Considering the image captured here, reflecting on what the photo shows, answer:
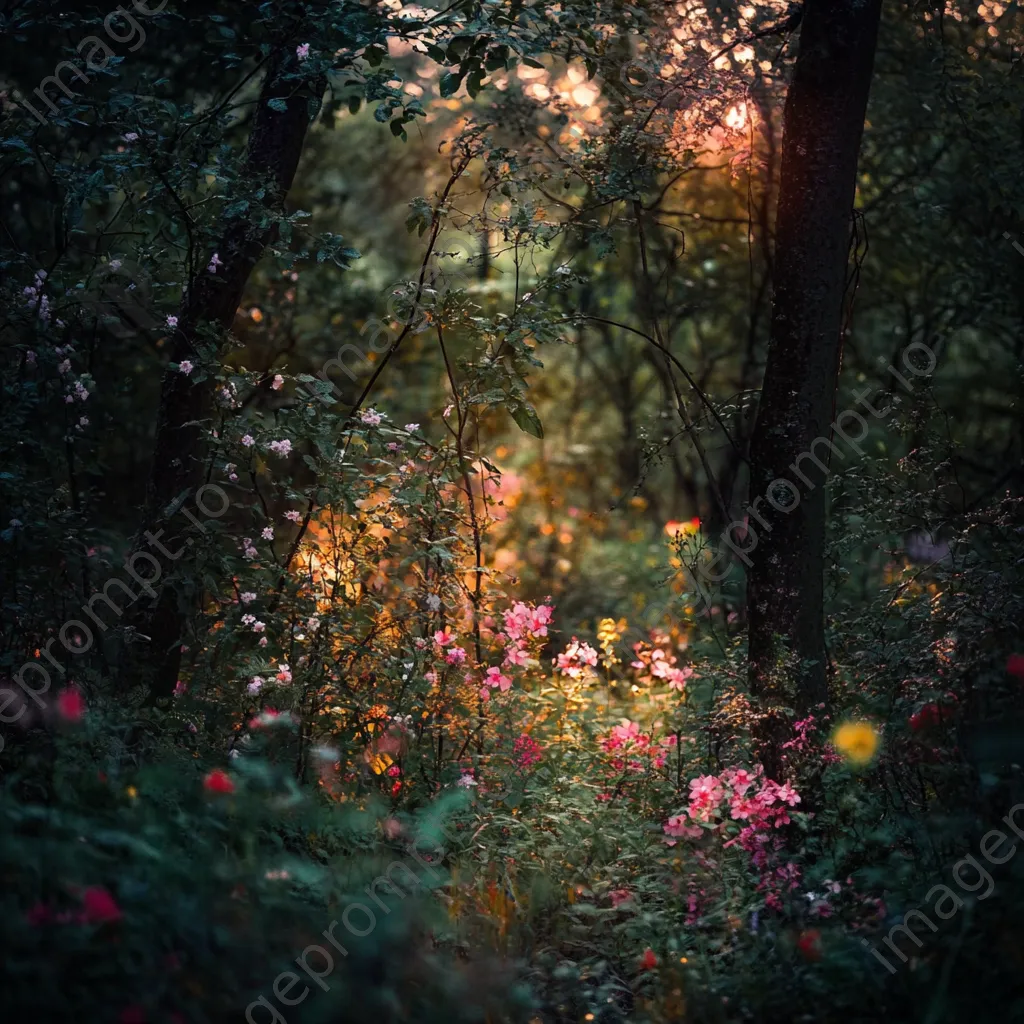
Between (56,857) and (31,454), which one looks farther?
(31,454)

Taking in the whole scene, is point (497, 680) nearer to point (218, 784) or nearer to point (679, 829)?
point (679, 829)

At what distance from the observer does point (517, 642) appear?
4977 millimetres

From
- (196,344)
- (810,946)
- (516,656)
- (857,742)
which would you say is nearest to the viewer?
(810,946)

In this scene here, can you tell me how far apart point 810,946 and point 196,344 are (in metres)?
3.40

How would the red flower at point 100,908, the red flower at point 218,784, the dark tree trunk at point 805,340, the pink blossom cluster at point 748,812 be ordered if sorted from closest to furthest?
the red flower at point 100,908
the red flower at point 218,784
the pink blossom cluster at point 748,812
the dark tree trunk at point 805,340

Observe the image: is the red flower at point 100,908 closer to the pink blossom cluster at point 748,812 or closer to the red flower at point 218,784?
the red flower at point 218,784

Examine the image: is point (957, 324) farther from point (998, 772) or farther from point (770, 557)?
point (998, 772)

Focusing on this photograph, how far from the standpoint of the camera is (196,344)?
4.70m

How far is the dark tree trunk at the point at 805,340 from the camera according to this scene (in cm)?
432

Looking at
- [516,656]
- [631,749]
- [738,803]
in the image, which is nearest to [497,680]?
[516,656]

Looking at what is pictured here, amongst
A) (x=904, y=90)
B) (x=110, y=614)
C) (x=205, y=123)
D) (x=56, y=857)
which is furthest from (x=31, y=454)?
(x=904, y=90)

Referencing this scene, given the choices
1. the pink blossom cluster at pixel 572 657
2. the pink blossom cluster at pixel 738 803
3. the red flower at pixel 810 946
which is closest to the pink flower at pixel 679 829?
the pink blossom cluster at pixel 738 803

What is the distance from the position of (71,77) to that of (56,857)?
4228mm

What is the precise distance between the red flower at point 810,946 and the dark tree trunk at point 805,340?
1.26 meters
